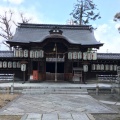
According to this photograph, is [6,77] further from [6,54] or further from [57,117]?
[57,117]

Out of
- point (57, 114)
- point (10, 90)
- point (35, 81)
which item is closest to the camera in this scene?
point (57, 114)

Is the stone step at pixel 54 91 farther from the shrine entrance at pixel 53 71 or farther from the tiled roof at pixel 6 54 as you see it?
the tiled roof at pixel 6 54

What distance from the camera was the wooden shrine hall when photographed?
25.1 metres

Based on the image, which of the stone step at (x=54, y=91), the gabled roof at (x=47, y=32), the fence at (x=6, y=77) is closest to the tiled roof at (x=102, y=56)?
the gabled roof at (x=47, y=32)

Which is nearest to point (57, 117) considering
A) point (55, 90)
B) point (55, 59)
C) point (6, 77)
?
point (55, 90)

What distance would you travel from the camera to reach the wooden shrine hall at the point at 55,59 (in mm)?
25109

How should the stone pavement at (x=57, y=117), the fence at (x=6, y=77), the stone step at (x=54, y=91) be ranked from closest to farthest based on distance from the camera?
the stone pavement at (x=57, y=117), the stone step at (x=54, y=91), the fence at (x=6, y=77)

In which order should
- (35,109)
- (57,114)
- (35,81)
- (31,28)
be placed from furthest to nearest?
1. (31,28)
2. (35,81)
3. (35,109)
4. (57,114)

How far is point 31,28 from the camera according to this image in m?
30.0

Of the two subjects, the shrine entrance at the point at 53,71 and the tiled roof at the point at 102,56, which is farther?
the shrine entrance at the point at 53,71

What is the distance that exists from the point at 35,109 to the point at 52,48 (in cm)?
1454

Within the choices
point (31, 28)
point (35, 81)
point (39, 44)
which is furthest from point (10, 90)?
point (31, 28)

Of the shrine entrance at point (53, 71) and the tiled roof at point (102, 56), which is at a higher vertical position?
the tiled roof at point (102, 56)

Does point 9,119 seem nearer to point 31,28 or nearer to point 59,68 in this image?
point 59,68
